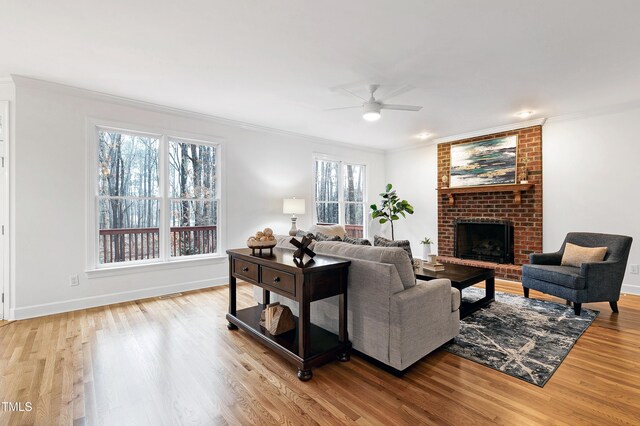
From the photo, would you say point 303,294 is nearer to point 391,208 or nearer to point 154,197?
point 154,197

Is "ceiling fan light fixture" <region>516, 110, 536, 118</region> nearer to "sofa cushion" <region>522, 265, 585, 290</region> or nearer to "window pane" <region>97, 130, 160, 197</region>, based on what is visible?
"sofa cushion" <region>522, 265, 585, 290</region>

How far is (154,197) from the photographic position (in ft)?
Result: 14.1

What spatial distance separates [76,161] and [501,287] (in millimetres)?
6048

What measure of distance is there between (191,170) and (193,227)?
0.88 metres

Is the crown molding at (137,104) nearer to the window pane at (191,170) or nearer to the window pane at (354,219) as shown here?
the window pane at (191,170)

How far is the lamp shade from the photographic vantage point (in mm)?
5324

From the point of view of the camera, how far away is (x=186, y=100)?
158 inches

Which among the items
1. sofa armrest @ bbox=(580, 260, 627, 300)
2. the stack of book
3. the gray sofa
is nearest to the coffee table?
the stack of book

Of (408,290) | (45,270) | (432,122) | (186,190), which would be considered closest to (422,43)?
(408,290)

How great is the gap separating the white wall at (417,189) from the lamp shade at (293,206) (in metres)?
2.84

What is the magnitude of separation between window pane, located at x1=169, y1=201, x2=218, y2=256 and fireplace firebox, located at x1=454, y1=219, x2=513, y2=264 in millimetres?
4551

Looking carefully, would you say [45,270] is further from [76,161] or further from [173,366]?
[173,366]

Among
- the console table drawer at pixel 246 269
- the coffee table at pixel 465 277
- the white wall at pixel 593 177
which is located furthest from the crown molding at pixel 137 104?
the white wall at pixel 593 177

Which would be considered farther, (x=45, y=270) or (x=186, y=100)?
(x=186, y=100)
